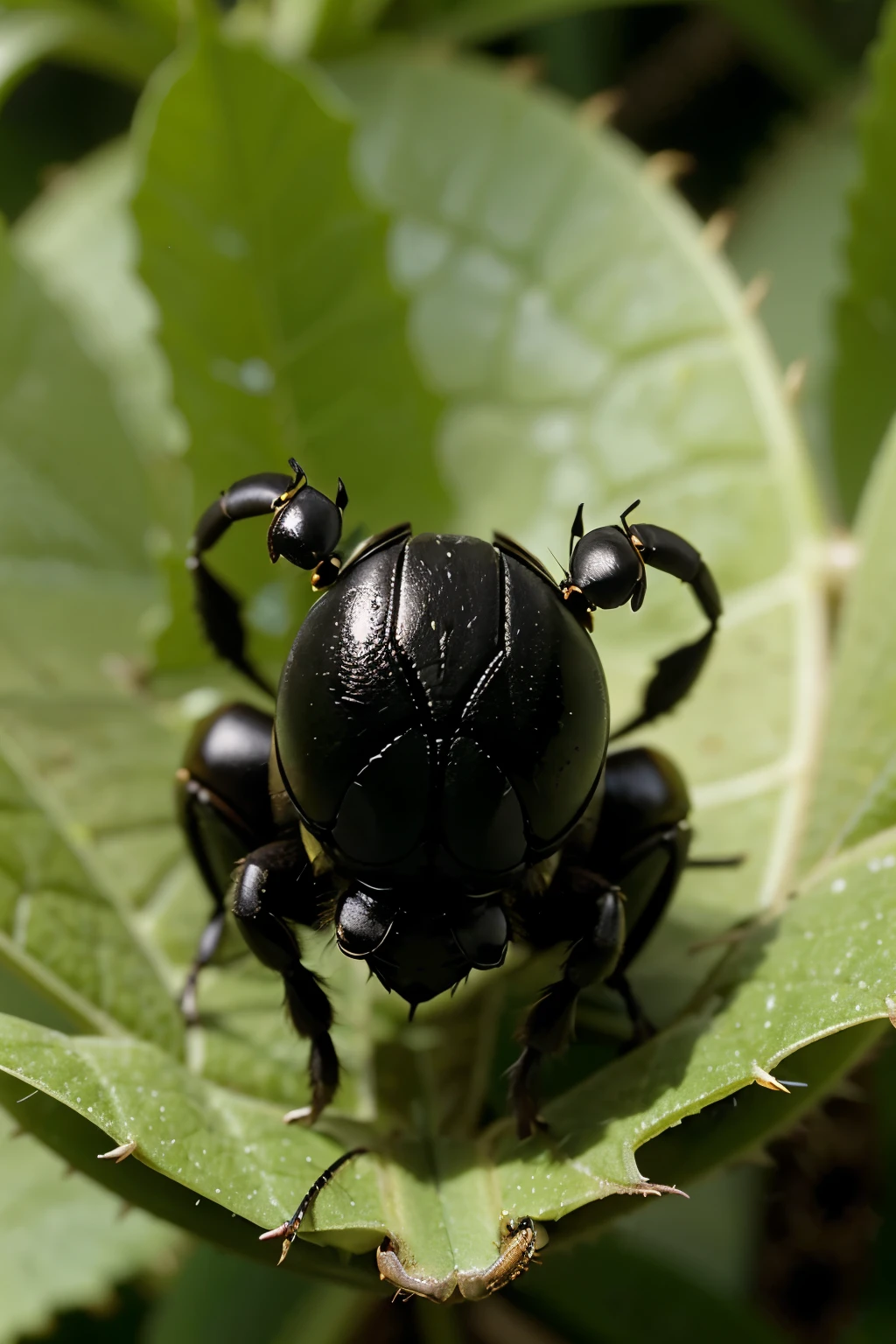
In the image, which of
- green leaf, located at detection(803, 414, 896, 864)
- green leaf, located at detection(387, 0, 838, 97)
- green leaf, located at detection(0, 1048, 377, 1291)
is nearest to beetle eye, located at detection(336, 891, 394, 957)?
green leaf, located at detection(0, 1048, 377, 1291)

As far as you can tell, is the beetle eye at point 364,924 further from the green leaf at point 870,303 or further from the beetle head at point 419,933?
the green leaf at point 870,303

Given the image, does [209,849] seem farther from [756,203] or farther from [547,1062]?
[756,203]

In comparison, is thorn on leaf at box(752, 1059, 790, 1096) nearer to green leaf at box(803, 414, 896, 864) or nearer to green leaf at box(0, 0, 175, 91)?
green leaf at box(803, 414, 896, 864)

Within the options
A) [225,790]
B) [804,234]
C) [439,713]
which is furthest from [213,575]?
[804,234]

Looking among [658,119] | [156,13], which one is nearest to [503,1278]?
[156,13]

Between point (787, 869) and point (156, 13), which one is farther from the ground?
point (156, 13)

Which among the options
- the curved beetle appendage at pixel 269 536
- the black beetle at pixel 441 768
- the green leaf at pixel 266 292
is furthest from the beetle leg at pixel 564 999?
the green leaf at pixel 266 292

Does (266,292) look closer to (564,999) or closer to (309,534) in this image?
(309,534)
